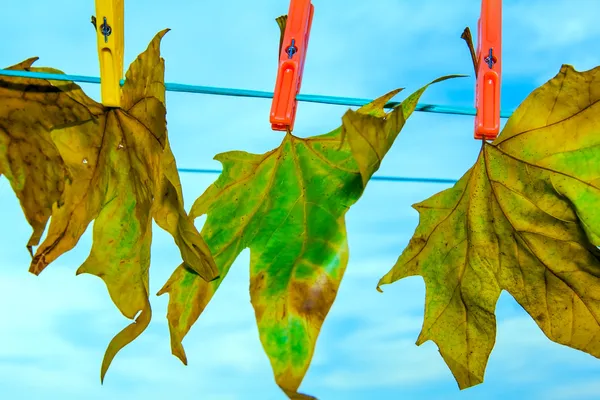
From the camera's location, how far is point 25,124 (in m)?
1.18

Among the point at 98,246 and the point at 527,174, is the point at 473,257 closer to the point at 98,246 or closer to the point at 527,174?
the point at 527,174

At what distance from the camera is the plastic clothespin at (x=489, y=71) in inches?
43.0

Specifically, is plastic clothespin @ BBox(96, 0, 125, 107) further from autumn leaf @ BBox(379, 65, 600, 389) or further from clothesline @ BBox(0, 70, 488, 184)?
autumn leaf @ BBox(379, 65, 600, 389)

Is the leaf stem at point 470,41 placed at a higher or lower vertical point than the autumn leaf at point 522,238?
higher

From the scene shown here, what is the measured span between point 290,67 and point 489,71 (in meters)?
0.30

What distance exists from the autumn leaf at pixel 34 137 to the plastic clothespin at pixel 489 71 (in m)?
0.60

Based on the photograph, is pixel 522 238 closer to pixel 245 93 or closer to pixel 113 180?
pixel 245 93

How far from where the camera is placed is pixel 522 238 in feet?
3.81

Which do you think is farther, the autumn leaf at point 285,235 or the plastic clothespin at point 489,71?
the plastic clothespin at point 489,71

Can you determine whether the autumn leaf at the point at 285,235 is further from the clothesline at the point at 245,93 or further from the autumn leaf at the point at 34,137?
the autumn leaf at the point at 34,137

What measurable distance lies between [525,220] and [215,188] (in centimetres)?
48

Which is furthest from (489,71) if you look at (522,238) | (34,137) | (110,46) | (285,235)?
(34,137)

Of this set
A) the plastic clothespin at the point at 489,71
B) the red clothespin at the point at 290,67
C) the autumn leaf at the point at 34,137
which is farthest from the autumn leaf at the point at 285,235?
the autumn leaf at the point at 34,137

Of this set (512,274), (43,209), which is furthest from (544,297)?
(43,209)
